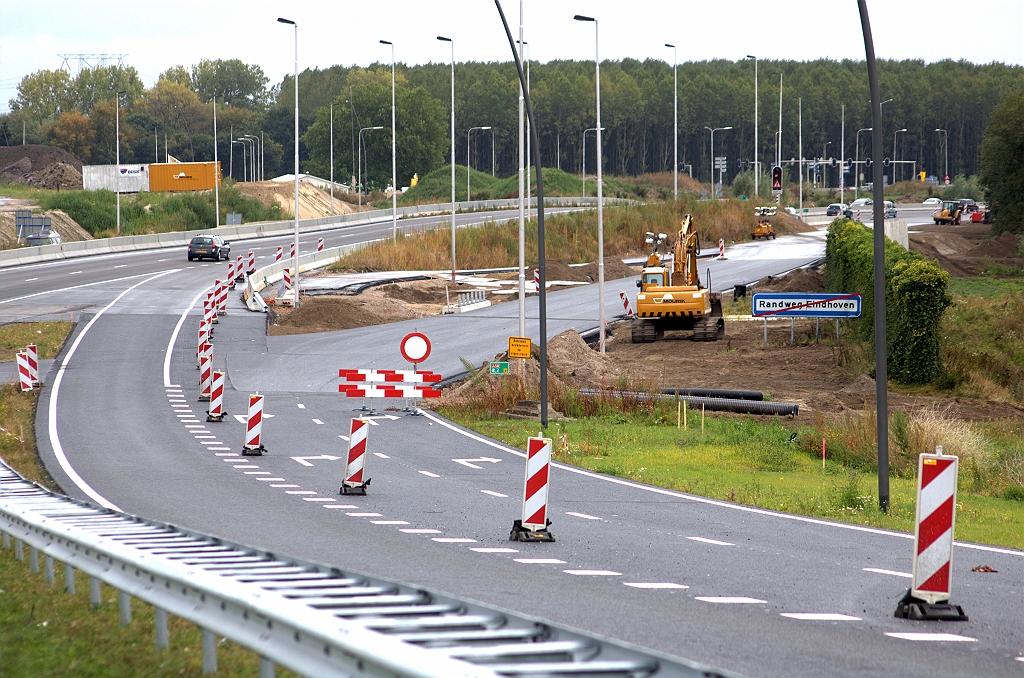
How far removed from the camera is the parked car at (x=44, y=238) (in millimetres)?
70250

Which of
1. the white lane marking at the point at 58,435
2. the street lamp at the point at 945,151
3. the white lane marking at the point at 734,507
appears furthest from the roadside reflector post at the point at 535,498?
the street lamp at the point at 945,151

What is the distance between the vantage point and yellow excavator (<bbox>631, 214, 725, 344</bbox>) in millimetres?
40812

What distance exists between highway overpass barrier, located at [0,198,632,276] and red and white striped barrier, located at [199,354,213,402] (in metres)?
36.8

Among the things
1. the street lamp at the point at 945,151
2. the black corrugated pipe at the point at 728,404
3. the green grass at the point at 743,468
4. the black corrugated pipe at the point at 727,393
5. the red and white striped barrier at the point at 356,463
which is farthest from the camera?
the street lamp at the point at 945,151

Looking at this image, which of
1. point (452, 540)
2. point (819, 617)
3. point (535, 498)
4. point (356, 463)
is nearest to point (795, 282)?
point (356, 463)

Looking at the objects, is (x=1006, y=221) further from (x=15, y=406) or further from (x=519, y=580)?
(x=519, y=580)

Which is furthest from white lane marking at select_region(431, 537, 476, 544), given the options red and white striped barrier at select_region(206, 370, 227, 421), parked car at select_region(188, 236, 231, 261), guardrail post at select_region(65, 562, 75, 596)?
parked car at select_region(188, 236, 231, 261)

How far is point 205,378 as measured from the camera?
2983cm

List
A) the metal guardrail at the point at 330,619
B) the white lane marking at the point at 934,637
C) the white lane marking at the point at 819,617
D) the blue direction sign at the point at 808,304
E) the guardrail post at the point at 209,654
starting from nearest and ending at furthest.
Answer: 1. the metal guardrail at the point at 330,619
2. the guardrail post at the point at 209,654
3. the white lane marking at the point at 934,637
4. the white lane marking at the point at 819,617
5. the blue direction sign at the point at 808,304

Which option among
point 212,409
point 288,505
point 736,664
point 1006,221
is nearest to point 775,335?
point 212,409

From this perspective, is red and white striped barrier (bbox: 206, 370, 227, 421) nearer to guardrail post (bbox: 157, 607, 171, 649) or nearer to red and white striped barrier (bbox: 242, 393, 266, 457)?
red and white striped barrier (bbox: 242, 393, 266, 457)

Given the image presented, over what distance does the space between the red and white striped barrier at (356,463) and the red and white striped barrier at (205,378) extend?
12.7m

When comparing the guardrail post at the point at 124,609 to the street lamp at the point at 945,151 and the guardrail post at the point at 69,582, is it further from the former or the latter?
the street lamp at the point at 945,151

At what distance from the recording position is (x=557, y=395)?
28.4 m
